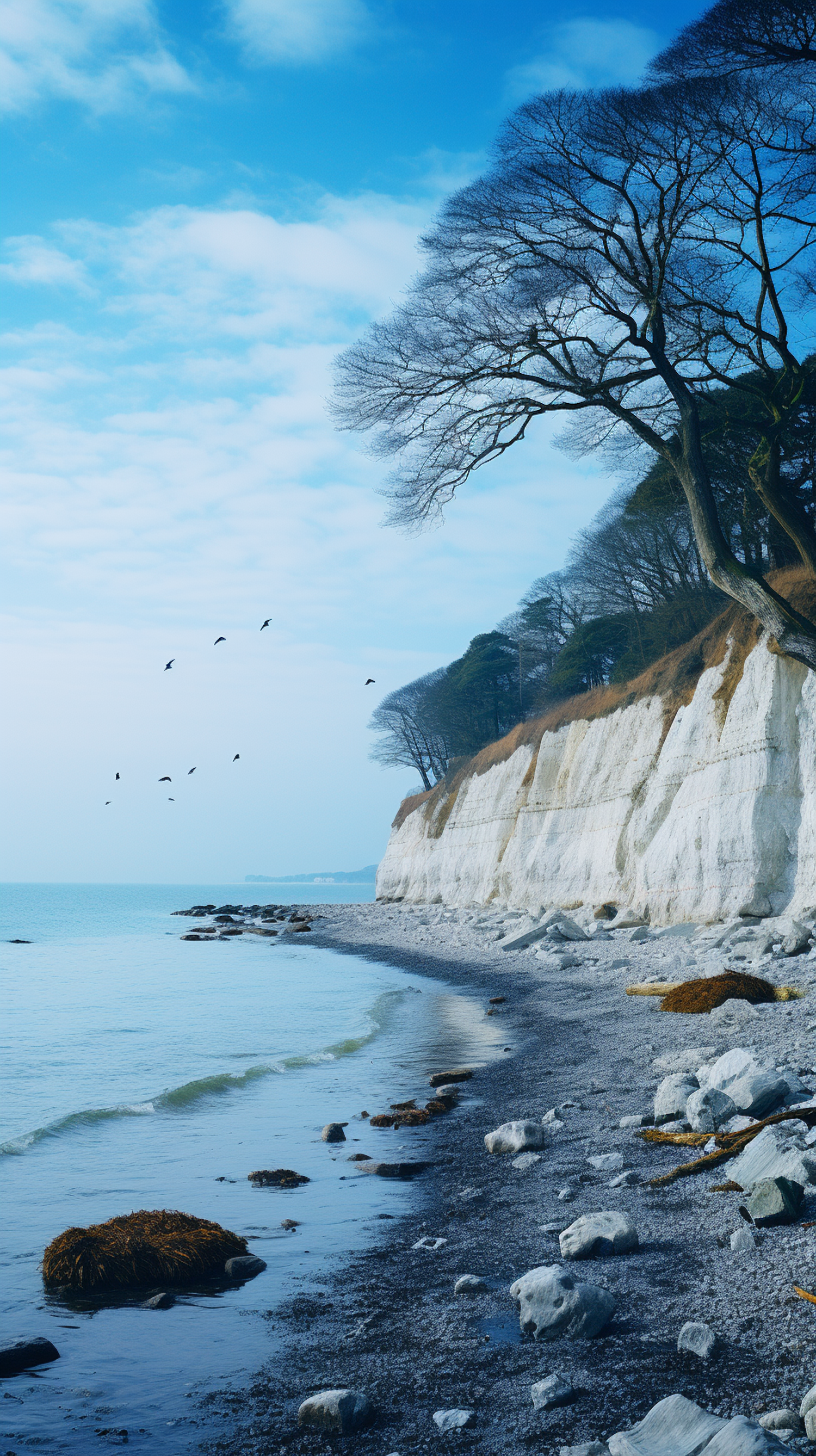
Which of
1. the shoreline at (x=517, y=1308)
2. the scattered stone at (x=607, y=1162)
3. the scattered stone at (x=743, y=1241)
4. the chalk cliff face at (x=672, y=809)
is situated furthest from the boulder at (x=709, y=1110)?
the chalk cliff face at (x=672, y=809)

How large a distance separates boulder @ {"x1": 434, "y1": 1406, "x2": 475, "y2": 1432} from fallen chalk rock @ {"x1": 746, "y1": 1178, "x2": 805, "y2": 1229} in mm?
1551

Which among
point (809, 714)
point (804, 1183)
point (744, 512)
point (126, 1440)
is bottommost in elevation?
point (126, 1440)

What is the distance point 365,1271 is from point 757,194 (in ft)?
48.8

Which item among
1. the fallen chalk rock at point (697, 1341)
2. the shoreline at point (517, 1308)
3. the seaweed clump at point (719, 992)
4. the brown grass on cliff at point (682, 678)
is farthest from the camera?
the brown grass on cliff at point (682, 678)

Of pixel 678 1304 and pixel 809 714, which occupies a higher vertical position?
pixel 809 714

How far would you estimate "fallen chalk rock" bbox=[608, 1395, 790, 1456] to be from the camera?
2186 mm

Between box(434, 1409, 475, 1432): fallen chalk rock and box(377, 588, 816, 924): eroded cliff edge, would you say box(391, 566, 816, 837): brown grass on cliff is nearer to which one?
box(377, 588, 816, 924): eroded cliff edge

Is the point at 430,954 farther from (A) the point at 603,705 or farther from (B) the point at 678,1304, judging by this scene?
(B) the point at 678,1304

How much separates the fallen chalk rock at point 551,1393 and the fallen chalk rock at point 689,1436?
40 cm

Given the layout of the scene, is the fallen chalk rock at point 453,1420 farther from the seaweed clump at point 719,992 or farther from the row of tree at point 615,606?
the row of tree at point 615,606

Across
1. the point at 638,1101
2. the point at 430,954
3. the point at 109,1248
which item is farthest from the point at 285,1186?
the point at 430,954

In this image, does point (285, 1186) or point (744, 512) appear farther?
point (744, 512)

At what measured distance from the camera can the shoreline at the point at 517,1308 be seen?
2.86 m

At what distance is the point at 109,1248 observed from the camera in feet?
15.5
